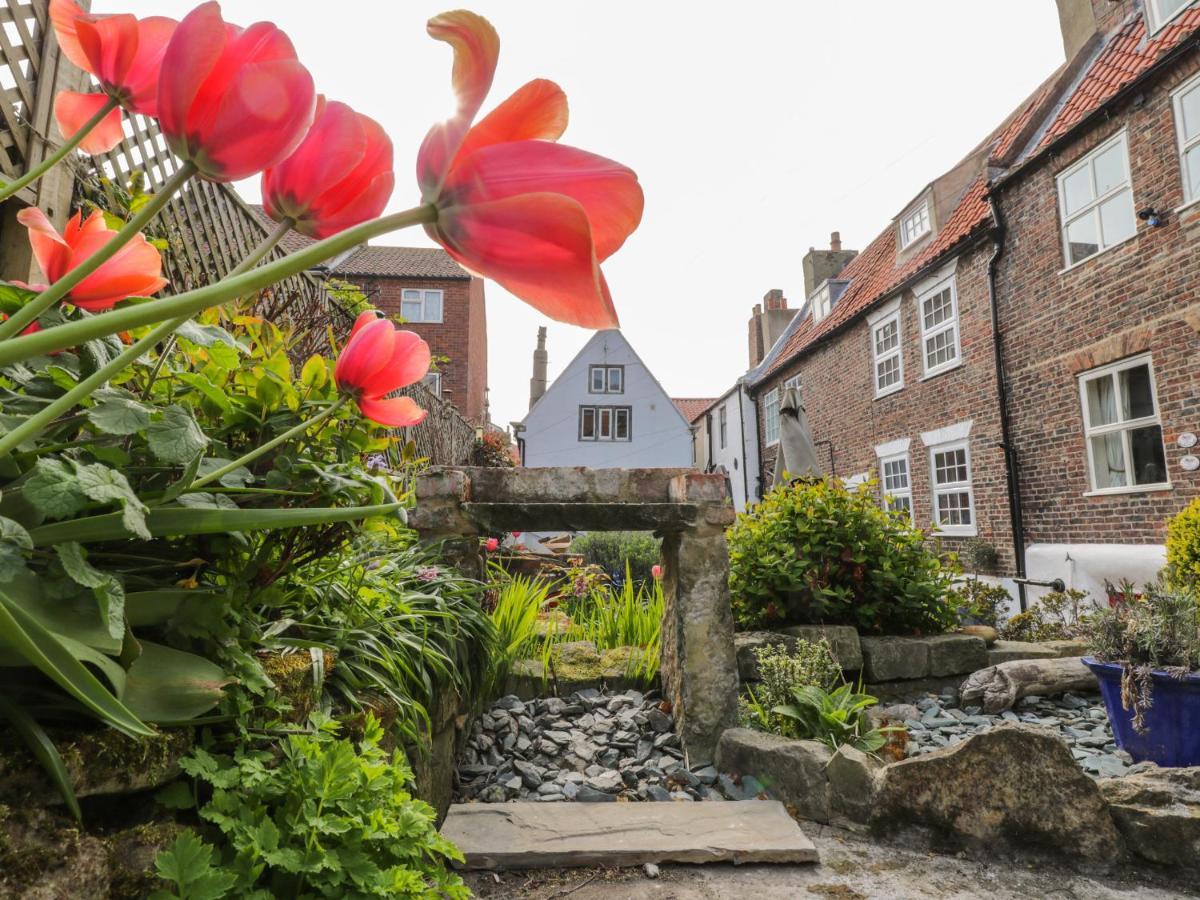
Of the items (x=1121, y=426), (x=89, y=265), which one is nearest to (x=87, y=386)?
(x=89, y=265)

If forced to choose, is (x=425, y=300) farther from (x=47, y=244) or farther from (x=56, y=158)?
(x=56, y=158)

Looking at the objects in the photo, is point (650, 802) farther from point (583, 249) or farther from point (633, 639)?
point (583, 249)

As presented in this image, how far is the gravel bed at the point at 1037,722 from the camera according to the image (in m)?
3.16

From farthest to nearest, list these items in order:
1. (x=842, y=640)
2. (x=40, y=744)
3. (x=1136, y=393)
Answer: (x=1136, y=393) → (x=842, y=640) → (x=40, y=744)

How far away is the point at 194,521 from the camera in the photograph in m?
0.79

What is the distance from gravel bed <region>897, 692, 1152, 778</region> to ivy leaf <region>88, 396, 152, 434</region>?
339 centimetres

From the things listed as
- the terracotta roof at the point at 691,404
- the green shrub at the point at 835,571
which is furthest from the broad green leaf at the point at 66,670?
the terracotta roof at the point at 691,404

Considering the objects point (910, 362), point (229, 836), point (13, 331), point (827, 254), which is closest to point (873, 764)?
point (229, 836)

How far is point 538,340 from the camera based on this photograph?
81.1 ft

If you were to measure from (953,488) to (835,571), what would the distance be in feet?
21.6

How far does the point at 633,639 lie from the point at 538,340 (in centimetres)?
2119

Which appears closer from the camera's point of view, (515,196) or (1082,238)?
(515,196)

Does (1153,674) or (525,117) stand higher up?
(525,117)

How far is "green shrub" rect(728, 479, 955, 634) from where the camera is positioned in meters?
4.24
